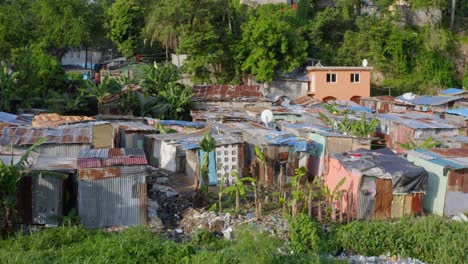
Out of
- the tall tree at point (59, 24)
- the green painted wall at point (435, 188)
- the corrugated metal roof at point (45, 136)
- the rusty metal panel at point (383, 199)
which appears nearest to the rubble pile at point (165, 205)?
the corrugated metal roof at point (45, 136)

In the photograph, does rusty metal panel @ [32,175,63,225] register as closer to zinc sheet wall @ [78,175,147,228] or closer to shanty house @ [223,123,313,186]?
zinc sheet wall @ [78,175,147,228]

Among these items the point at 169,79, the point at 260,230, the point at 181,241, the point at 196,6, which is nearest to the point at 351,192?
the point at 260,230

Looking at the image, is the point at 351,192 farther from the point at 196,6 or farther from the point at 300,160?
the point at 196,6

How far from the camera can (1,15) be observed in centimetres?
3084

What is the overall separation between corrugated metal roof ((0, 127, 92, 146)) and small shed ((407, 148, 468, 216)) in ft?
29.4

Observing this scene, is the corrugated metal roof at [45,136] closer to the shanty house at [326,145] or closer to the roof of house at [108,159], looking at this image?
the roof of house at [108,159]

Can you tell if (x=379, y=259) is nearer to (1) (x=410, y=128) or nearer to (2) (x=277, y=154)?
(2) (x=277, y=154)

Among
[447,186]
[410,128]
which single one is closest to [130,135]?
[410,128]

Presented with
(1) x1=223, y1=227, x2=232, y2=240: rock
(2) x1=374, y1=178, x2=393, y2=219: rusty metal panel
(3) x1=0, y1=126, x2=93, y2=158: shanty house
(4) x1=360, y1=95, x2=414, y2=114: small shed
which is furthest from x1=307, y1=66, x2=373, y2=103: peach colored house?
(1) x1=223, y1=227, x2=232, y2=240: rock

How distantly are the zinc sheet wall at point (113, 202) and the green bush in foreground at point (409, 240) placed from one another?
14.2 feet

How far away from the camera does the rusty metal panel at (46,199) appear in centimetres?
1095

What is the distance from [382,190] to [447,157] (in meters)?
2.43

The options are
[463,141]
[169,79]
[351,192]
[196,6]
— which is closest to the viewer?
[351,192]

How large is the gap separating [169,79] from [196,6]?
673 centimetres
